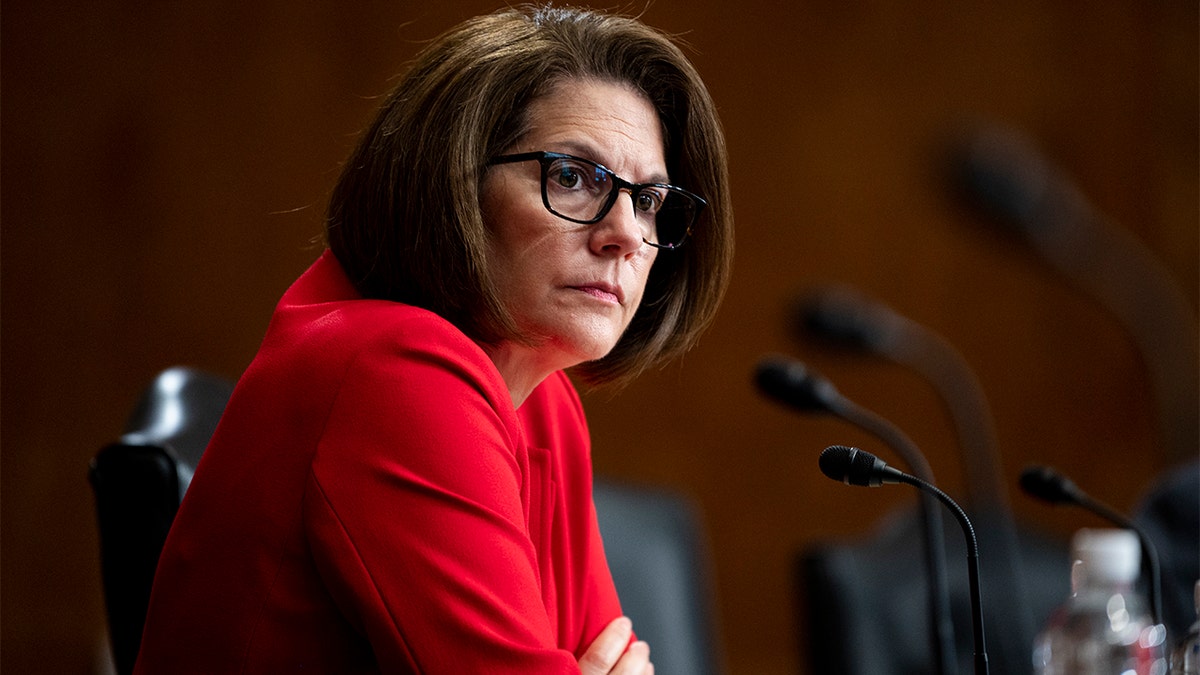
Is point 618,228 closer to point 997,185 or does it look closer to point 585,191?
point 585,191

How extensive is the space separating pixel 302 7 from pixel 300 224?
2.00 ft

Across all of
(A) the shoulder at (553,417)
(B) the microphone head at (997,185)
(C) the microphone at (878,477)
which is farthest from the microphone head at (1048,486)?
(B) the microphone head at (997,185)

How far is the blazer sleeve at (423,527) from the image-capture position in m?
0.98

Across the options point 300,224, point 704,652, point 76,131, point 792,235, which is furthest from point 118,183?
point 704,652

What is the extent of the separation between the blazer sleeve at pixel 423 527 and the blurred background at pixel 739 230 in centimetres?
239

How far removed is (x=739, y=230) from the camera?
3.68m

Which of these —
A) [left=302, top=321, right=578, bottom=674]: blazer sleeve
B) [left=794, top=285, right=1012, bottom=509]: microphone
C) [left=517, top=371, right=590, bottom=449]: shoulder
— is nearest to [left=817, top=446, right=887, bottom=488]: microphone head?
[left=302, top=321, right=578, bottom=674]: blazer sleeve

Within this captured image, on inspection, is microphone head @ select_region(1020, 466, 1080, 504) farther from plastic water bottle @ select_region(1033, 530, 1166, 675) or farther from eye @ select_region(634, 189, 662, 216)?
eye @ select_region(634, 189, 662, 216)

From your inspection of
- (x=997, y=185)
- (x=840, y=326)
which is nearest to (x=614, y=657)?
(x=840, y=326)

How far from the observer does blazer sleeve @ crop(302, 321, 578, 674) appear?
0.98m

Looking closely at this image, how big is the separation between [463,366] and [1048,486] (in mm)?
646

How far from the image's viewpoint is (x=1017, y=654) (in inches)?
70.6

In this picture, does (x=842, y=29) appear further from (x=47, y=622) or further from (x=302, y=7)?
(x=47, y=622)

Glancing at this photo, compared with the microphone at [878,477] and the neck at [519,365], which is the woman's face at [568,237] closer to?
the neck at [519,365]
